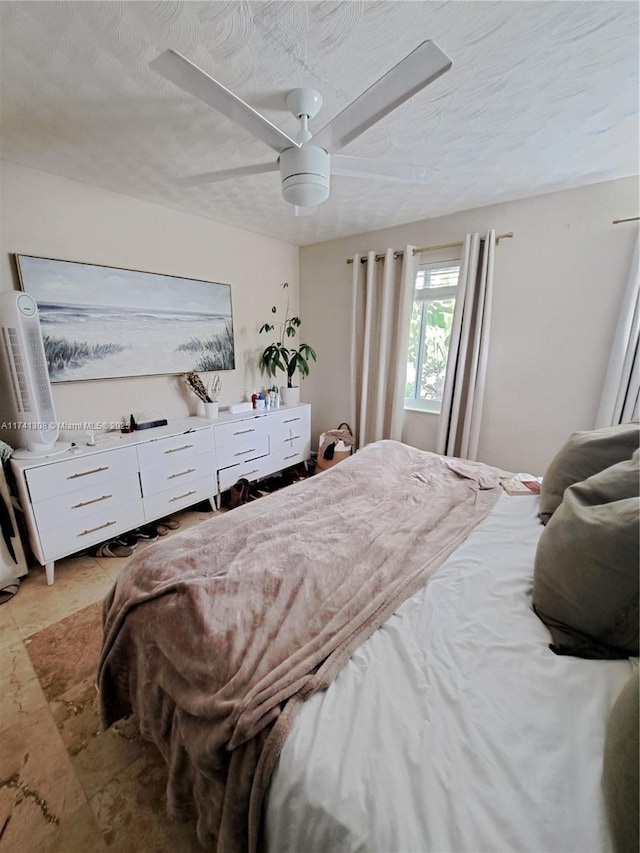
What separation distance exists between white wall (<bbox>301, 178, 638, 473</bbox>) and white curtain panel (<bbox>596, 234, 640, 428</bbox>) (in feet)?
0.37

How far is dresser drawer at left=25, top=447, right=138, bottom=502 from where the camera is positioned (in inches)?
73.0

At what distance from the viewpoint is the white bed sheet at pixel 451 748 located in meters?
0.56

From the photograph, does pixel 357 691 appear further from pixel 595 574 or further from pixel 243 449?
pixel 243 449

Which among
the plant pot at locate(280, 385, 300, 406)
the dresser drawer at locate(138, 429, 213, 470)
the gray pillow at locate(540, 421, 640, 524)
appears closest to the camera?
the gray pillow at locate(540, 421, 640, 524)

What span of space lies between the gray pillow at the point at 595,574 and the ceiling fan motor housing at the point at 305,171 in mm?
1446

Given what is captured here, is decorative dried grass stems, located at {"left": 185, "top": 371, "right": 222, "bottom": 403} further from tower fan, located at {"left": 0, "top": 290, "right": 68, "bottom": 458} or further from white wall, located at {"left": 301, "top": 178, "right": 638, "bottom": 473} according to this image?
white wall, located at {"left": 301, "top": 178, "right": 638, "bottom": 473}

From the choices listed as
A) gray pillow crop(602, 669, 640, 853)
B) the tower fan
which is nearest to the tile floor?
the tower fan

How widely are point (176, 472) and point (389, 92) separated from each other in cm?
237

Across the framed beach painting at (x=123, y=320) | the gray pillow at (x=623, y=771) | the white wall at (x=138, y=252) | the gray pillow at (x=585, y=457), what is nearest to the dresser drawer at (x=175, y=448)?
the white wall at (x=138, y=252)

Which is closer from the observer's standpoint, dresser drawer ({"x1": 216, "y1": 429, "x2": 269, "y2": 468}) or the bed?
the bed

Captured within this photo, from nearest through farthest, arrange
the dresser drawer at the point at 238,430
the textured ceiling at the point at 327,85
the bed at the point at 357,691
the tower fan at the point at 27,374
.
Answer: the bed at the point at 357,691 < the textured ceiling at the point at 327,85 < the tower fan at the point at 27,374 < the dresser drawer at the point at 238,430

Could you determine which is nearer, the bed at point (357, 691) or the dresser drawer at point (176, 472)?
the bed at point (357, 691)

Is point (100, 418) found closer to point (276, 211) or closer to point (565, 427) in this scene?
point (276, 211)

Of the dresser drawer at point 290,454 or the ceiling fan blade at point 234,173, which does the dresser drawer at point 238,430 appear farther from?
the ceiling fan blade at point 234,173
